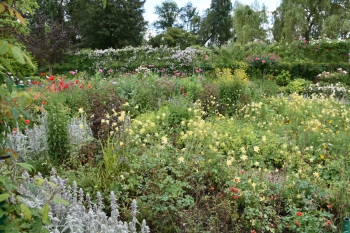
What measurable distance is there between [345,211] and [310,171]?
2.74 feet

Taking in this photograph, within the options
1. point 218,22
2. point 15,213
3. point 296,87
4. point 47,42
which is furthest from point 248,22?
point 15,213

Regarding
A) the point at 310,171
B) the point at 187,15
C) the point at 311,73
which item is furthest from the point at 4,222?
the point at 187,15

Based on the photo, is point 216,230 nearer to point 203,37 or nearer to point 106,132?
point 106,132

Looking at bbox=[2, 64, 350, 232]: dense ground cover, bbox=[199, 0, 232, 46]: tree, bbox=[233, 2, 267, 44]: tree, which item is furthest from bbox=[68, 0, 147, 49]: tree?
bbox=[2, 64, 350, 232]: dense ground cover

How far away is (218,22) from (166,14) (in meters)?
10.7

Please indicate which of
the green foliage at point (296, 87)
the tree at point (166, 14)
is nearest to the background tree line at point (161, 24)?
the tree at point (166, 14)

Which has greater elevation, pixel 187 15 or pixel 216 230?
pixel 187 15

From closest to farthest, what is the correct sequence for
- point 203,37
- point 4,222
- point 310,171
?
point 4,222
point 310,171
point 203,37

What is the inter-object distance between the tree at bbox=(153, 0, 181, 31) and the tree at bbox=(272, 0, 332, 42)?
23.8 metres

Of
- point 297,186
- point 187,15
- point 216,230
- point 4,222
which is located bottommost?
point 216,230

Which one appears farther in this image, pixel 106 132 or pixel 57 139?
pixel 106 132

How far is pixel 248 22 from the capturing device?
915 inches

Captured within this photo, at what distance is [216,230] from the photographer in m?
2.63

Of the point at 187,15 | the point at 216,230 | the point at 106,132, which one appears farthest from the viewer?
the point at 187,15
